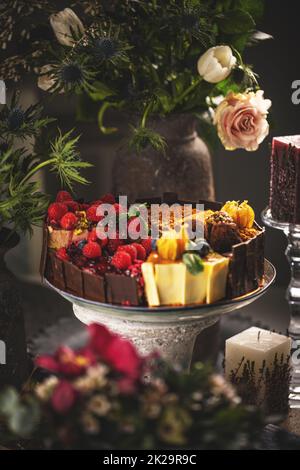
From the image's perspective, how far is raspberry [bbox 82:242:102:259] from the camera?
134 cm

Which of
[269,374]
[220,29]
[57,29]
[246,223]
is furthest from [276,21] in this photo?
[269,374]

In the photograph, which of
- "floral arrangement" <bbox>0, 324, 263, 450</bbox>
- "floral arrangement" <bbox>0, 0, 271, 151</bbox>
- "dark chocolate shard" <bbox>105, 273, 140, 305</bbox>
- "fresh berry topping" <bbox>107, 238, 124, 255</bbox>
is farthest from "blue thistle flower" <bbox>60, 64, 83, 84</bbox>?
"floral arrangement" <bbox>0, 324, 263, 450</bbox>

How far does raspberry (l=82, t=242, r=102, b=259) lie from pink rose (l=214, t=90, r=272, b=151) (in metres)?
0.48

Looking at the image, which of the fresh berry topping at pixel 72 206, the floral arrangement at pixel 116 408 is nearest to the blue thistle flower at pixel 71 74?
the fresh berry topping at pixel 72 206

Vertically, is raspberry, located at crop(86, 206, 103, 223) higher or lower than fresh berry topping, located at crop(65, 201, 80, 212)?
lower

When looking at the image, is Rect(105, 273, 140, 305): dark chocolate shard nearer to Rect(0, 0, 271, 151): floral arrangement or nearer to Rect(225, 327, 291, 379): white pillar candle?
Rect(225, 327, 291, 379): white pillar candle

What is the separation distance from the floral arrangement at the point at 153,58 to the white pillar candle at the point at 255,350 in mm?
428

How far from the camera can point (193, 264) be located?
1.24 metres

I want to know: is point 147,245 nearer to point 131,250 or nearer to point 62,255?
point 131,250

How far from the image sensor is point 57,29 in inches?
65.3

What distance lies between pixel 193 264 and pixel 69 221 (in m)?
0.29

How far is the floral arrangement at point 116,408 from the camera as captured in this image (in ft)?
2.69

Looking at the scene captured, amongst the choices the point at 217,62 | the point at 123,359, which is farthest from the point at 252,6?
the point at 123,359

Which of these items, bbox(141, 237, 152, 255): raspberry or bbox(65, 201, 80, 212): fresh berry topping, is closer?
bbox(141, 237, 152, 255): raspberry
